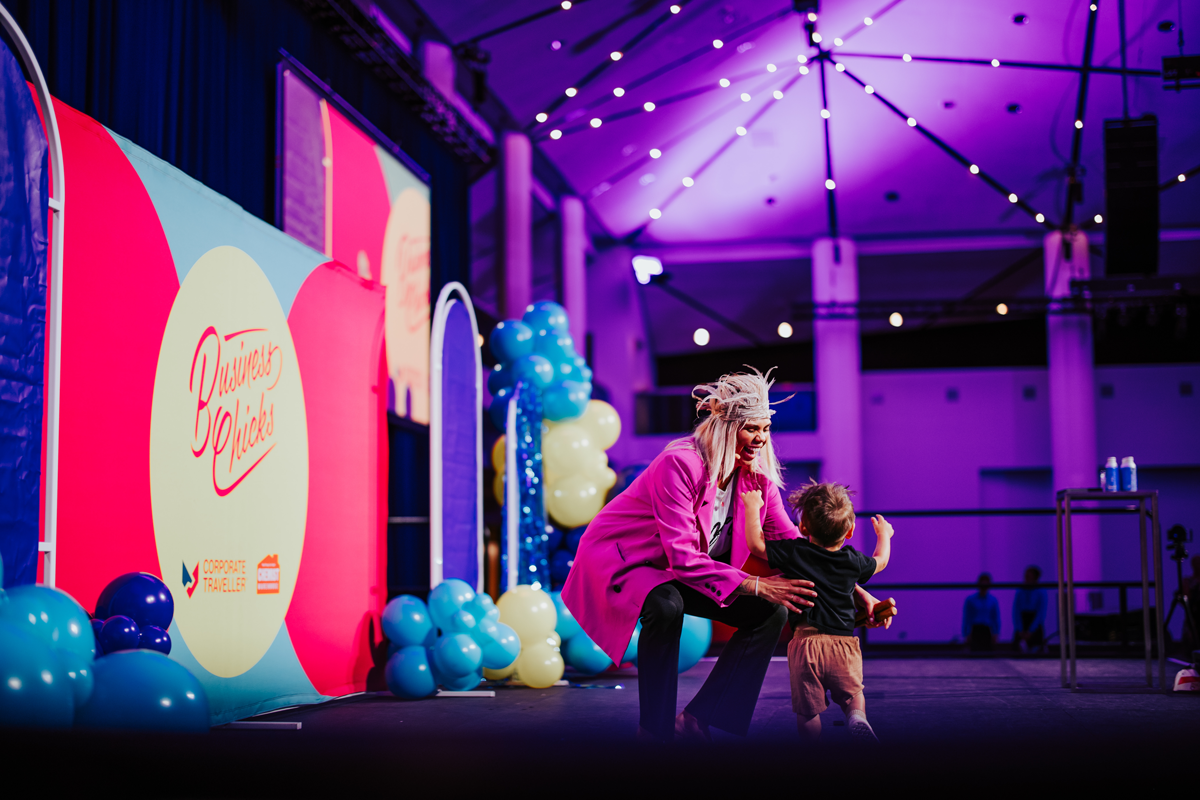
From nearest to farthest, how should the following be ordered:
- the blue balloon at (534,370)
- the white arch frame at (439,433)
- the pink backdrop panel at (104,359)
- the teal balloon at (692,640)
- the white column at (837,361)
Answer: the pink backdrop panel at (104,359) → the white arch frame at (439,433) → the teal balloon at (692,640) → the blue balloon at (534,370) → the white column at (837,361)

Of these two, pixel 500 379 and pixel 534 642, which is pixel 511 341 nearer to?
pixel 500 379

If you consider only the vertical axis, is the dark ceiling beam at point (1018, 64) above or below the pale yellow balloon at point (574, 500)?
above

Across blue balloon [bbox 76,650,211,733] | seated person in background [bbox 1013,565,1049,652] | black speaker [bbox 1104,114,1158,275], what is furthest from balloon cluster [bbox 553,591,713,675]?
black speaker [bbox 1104,114,1158,275]

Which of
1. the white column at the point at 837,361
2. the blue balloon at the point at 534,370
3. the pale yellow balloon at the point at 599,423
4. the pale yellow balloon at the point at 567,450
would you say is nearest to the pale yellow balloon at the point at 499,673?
the pale yellow balloon at the point at 567,450

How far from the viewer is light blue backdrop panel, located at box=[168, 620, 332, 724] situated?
3.10 meters

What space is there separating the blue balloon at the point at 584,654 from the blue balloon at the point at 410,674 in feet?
2.97

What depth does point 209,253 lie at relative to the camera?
11.0 ft

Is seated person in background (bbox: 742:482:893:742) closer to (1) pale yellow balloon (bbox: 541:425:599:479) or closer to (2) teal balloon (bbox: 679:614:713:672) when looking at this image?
(2) teal balloon (bbox: 679:614:713:672)

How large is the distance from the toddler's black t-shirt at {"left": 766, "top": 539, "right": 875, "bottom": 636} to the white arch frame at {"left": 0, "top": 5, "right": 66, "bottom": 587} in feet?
5.77

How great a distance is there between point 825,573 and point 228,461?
1.95m

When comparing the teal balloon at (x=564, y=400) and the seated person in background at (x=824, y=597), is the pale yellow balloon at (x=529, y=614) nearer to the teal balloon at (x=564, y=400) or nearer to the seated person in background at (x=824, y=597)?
the teal balloon at (x=564, y=400)

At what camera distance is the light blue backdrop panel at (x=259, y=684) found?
310 centimetres

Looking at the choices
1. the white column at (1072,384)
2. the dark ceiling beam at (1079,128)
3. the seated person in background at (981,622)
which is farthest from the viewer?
the white column at (1072,384)

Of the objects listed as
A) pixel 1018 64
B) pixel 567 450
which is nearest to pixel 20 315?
pixel 567 450
